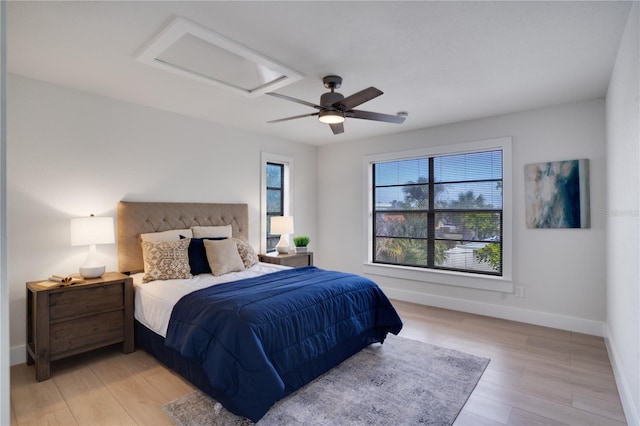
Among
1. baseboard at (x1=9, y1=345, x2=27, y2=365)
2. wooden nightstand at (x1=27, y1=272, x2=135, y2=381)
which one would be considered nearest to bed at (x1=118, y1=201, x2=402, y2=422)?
wooden nightstand at (x1=27, y1=272, x2=135, y2=381)

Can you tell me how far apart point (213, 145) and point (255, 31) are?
246 cm

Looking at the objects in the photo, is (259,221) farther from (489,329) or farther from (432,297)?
(489,329)

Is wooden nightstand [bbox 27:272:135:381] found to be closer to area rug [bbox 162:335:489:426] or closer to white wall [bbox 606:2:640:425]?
area rug [bbox 162:335:489:426]

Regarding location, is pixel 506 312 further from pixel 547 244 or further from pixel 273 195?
pixel 273 195

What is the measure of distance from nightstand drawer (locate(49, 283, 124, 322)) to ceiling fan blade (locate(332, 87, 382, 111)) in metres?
2.56

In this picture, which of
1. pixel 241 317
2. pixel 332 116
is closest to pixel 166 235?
pixel 241 317

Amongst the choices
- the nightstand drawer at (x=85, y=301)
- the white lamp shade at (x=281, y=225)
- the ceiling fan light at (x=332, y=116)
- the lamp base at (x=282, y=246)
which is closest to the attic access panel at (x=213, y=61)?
the ceiling fan light at (x=332, y=116)

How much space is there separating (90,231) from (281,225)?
2406mm

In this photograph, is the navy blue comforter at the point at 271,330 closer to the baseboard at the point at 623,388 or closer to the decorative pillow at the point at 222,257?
the decorative pillow at the point at 222,257

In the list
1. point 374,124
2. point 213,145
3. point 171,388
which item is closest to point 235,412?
point 171,388

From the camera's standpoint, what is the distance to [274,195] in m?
5.40

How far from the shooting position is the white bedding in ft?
9.02

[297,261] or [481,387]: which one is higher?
[297,261]

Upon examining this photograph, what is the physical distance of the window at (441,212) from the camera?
14.3 ft
